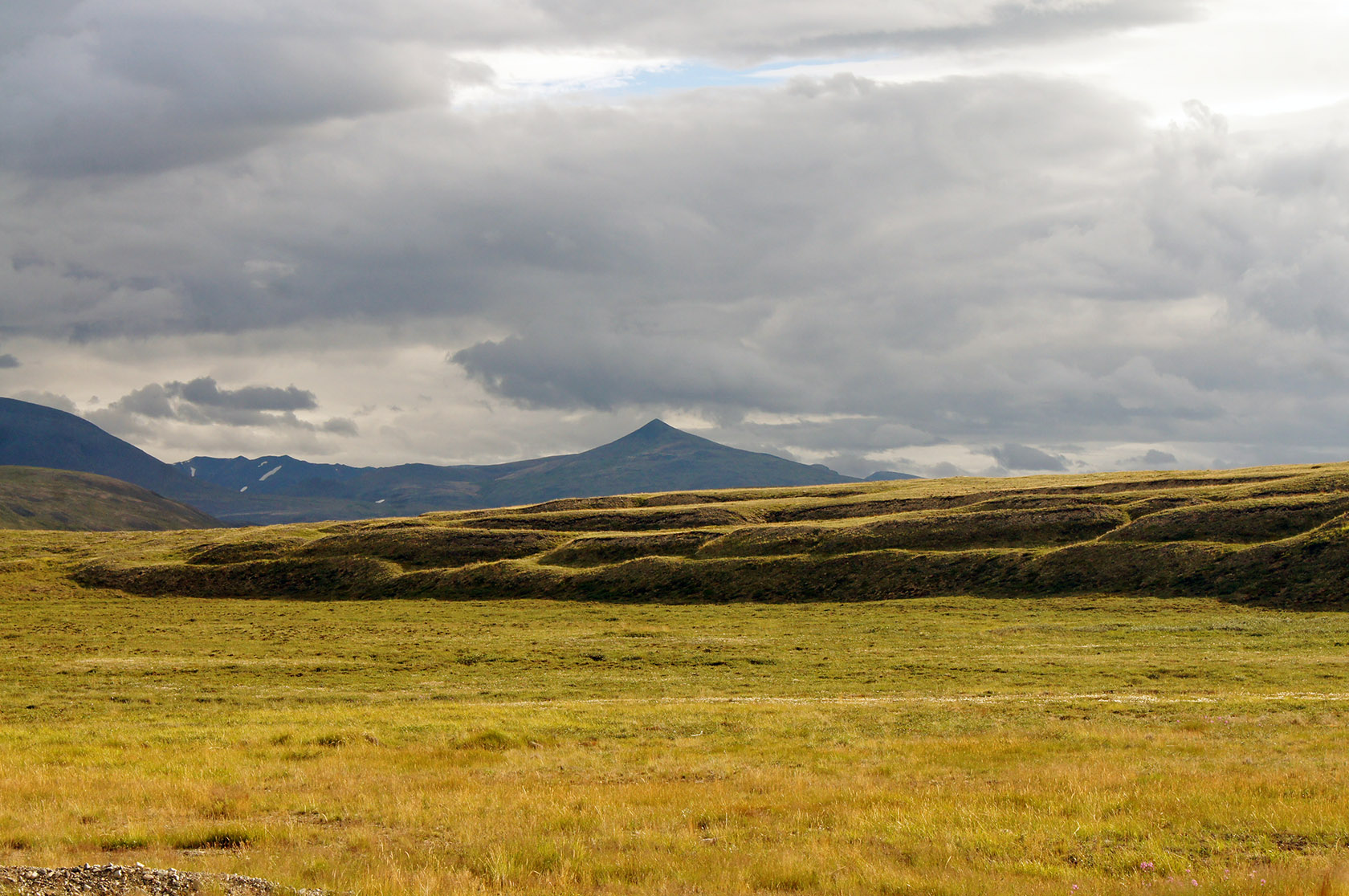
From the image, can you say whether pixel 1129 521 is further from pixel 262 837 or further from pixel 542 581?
pixel 262 837

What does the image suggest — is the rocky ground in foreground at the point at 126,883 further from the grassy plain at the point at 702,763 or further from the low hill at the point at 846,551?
the low hill at the point at 846,551

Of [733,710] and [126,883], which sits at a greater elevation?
[126,883]

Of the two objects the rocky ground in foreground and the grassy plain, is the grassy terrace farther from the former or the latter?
the rocky ground in foreground

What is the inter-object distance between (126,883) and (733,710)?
24.2m

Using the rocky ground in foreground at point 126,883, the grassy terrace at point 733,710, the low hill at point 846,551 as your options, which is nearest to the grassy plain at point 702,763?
the grassy terrace at point 733,710

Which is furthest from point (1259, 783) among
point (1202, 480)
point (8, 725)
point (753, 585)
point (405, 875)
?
point (1202, 480)

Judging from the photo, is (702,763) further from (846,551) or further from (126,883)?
(846,551)

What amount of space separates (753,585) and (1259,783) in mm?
73038

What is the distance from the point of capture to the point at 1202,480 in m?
119

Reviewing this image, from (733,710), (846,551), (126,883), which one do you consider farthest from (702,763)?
(846,551)

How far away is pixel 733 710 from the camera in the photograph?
33.7m

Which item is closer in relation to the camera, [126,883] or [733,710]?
[126,883]

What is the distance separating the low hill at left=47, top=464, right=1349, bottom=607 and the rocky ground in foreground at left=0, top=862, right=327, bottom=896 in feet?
252

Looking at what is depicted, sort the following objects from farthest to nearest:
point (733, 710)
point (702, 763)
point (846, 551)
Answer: point (846, 551) < point (733, 710) < point (702, 763)
